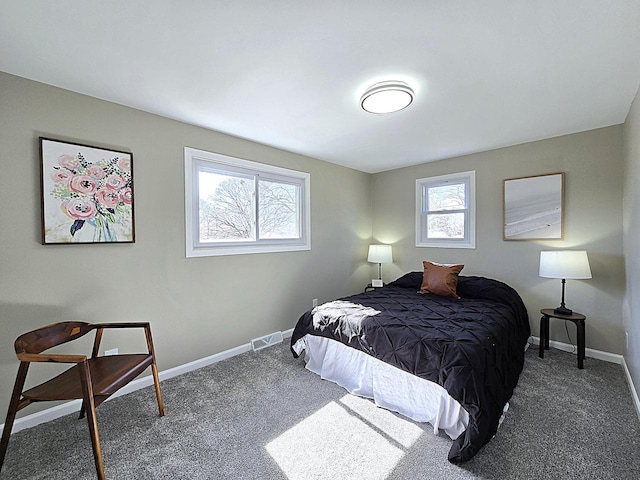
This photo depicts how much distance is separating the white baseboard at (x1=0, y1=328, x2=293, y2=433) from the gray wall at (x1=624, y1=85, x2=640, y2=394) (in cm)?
320

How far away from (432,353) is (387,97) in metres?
1.85

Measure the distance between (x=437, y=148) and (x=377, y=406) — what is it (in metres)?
2.97

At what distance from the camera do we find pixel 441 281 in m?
3.41

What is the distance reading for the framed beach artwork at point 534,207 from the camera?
3211mm

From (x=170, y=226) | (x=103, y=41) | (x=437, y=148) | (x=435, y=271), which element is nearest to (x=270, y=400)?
(x=170, y=226)

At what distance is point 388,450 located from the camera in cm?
174

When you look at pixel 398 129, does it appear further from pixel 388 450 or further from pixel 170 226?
pixel 388 450

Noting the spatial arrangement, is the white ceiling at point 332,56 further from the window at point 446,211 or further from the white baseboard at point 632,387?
the white baseboard at point 632,387

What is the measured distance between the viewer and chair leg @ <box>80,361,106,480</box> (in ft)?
4.88

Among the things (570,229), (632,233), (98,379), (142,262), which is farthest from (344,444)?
(570,229)

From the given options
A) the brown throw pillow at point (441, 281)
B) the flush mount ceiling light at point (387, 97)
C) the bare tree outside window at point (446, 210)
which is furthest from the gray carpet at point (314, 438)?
the flush mount ceiling light at point (387, 97)

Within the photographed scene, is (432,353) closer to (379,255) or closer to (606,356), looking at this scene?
(606,356)

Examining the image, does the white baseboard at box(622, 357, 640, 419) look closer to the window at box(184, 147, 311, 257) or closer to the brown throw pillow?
the brown throw pillow

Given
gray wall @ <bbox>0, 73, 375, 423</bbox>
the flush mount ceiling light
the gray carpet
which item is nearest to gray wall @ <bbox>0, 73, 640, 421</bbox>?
gray wall @ <bbox>0, 73, 375, 423</bbox>
